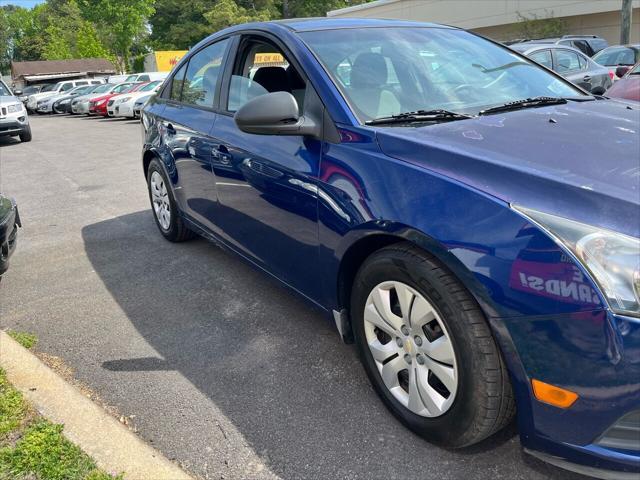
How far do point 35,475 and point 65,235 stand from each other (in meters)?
3.77

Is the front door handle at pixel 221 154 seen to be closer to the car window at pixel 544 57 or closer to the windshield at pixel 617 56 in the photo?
the car window at pixel 544 57

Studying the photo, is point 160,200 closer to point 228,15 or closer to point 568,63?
point 568,63

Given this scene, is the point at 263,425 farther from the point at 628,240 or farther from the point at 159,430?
the point at 628,240

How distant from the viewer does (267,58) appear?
3232 millimetres

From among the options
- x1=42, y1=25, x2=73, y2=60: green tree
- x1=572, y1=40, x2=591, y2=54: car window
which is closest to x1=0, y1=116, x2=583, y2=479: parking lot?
x1=572, y1=40, x2=591, y2=54: car window

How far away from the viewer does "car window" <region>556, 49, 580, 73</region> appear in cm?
986

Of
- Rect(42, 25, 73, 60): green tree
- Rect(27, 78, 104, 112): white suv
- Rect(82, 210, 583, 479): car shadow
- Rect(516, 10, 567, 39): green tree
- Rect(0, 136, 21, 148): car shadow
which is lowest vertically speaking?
Rect(82, 210, 583, 479): car shadow

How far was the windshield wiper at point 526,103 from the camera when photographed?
2.60m

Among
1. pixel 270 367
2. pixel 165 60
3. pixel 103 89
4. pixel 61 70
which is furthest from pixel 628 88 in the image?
pixel 61 70

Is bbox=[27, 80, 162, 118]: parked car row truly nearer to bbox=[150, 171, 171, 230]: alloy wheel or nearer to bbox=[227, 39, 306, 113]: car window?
bbox=[150, 171, 171, 230]: alloy wheel

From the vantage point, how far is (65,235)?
552 cm

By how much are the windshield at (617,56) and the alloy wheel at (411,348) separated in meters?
12.5

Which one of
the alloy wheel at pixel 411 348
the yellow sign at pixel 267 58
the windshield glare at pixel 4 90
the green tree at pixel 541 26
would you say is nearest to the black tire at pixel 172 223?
the yellow sign at pixel 267 58

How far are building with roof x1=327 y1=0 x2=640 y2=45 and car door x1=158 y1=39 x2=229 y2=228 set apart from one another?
20376 millimetres
